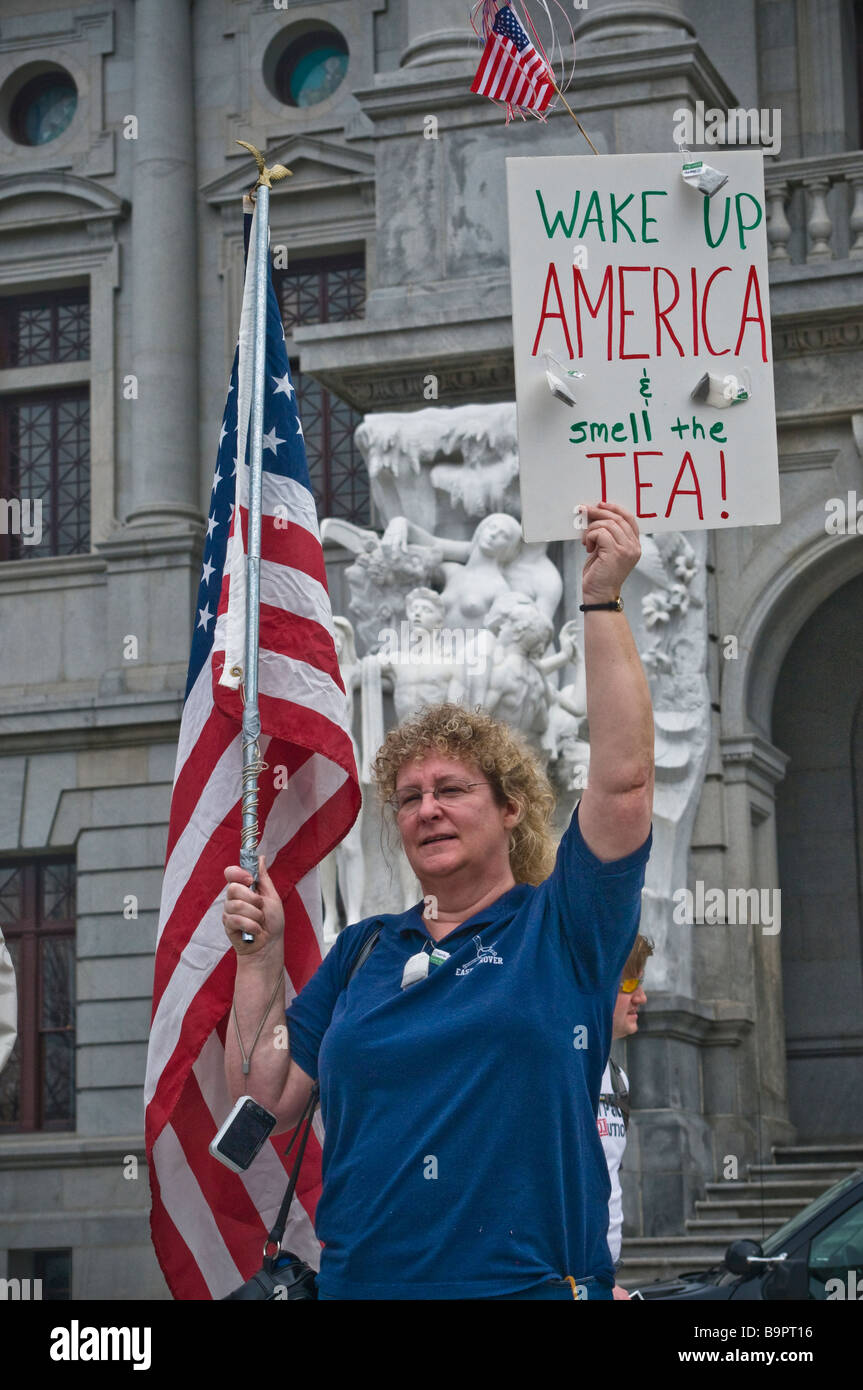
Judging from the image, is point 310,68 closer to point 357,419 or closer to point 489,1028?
point 357,419

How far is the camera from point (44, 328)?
21984 mm

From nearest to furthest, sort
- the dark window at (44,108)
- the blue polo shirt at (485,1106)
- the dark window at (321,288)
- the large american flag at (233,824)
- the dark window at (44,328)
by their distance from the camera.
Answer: the blue polo shirt at (485,1106), the large american flag at (233,824), the dark window at (321,288), the dark window at (44,328), the dark window at (44,108)

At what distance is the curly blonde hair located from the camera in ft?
14.0

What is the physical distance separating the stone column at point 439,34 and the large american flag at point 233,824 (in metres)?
9.80

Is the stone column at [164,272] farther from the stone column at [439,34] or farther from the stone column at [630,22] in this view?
the stone column at [630,22]

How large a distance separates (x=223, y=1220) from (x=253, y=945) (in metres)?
1.30

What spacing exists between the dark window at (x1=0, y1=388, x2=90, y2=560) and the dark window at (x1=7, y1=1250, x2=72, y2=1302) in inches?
252

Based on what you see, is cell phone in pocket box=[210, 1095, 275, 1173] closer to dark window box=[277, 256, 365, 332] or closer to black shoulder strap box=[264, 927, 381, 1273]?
black shoulder strap box=[264, 927, 381, 1273]

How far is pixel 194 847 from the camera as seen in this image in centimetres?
579

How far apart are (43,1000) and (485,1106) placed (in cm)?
1695

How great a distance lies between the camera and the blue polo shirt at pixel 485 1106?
3.78 metres

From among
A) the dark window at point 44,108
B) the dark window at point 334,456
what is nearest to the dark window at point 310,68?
the dark window at point 44,108
